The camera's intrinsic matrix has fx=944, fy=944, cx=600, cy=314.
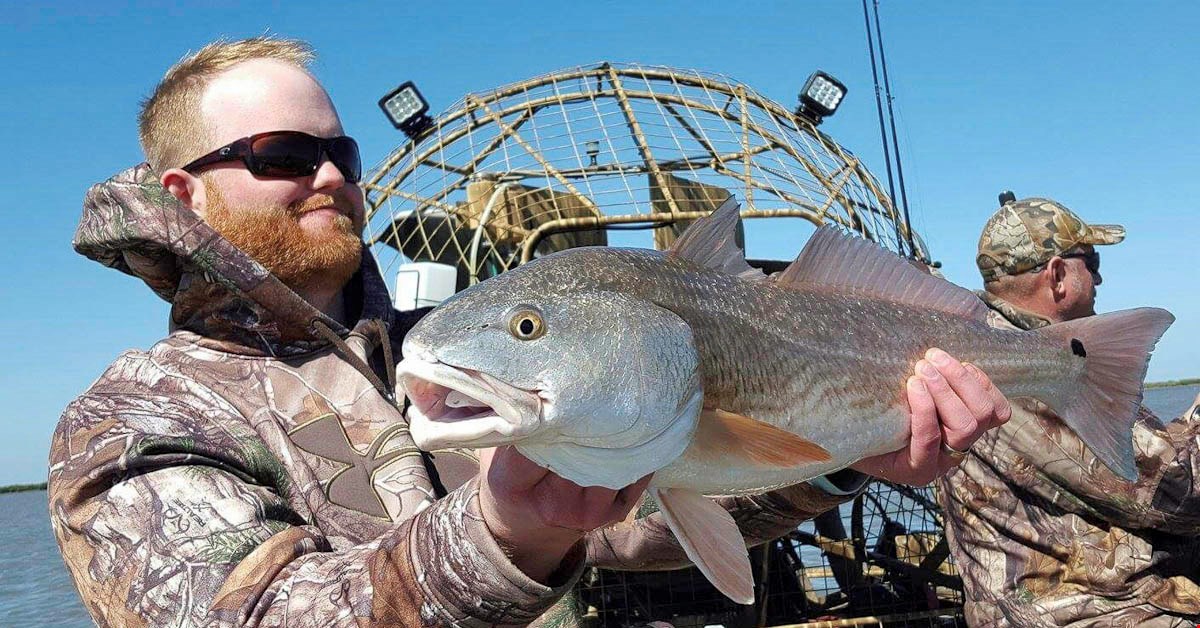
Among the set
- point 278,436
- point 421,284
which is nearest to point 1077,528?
point 278,436

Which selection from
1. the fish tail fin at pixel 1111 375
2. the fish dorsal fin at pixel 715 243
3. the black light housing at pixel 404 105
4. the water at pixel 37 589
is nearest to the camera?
the fish dorsal fin at pixel 715 243

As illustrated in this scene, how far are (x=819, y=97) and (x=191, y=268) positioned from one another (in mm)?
5800

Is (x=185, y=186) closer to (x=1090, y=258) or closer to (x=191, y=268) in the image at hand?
(x=191, y=268)

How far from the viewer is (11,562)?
60.8ft

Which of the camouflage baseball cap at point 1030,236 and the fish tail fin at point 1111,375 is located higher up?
the camouflage baseball cap at point 1030,236

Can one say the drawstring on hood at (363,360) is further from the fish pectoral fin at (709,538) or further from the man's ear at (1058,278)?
the man's ear at (1058,278)

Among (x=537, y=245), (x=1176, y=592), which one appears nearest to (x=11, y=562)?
(x=537, y=245)

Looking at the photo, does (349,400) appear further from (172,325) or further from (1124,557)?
(1124,557)

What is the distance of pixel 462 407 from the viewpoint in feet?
5.05

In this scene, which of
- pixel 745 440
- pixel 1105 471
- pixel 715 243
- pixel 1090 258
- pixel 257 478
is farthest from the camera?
pixel 1090 258

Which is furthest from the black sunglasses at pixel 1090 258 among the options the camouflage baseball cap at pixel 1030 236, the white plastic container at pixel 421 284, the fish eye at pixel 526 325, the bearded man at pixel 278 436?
the fish eye at pixel 526 325

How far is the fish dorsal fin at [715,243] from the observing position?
2043mm

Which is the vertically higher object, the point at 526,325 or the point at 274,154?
the point at 526,325

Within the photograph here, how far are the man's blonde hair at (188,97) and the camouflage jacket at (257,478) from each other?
0.62 feet
